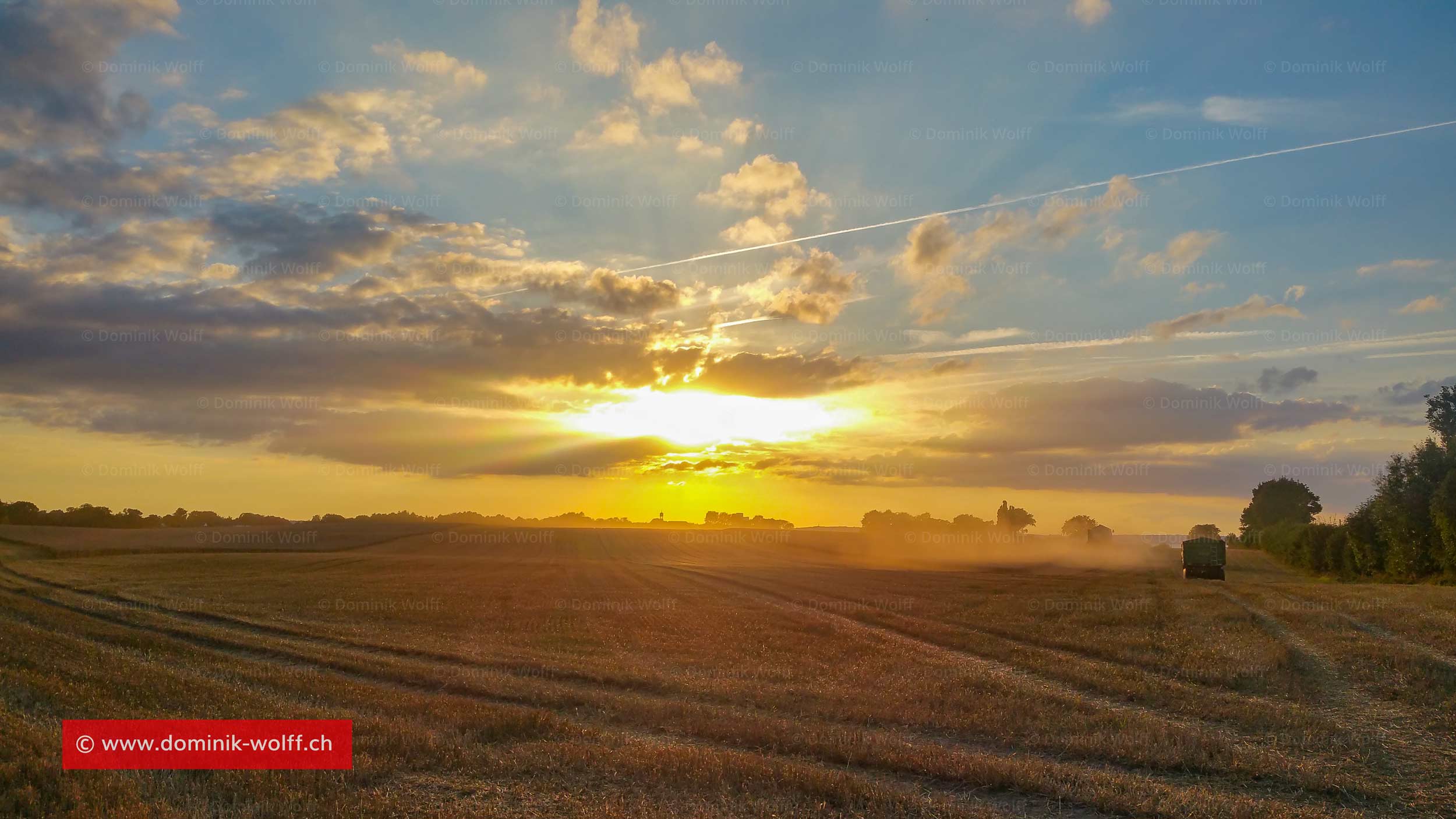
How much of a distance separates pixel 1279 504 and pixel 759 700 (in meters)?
203

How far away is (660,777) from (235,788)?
227 inches

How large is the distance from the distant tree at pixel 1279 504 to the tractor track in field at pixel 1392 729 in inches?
7046

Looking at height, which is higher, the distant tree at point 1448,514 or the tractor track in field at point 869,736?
the distant tree at point 1448,514

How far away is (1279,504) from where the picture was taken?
182750mm

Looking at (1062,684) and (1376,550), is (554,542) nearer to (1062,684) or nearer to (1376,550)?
(1376,550)

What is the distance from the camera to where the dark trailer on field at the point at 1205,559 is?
71.9 metres

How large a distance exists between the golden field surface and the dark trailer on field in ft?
85.8

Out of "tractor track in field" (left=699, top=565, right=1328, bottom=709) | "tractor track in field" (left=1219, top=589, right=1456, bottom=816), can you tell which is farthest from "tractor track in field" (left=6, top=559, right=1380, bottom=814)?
"tractor track in field" (left=699, top=565, right=1328, bottom=709)

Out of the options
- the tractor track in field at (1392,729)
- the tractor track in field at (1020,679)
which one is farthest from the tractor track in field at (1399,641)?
the tractor track in field at (1020,679)

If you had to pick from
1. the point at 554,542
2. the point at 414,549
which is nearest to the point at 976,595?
the point at 414,549

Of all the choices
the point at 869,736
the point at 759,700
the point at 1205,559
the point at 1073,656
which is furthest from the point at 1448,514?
the point at 869,736

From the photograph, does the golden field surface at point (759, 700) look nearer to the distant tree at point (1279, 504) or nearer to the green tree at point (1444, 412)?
the green tree at point (1444, 412)

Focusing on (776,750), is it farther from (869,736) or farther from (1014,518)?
(1014,518)

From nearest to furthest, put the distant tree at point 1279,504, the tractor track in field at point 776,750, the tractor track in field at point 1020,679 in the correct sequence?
the tractor track in field at point 776,750
the tractor track in field at point 1020,679
the distant tree at point 1279,504
